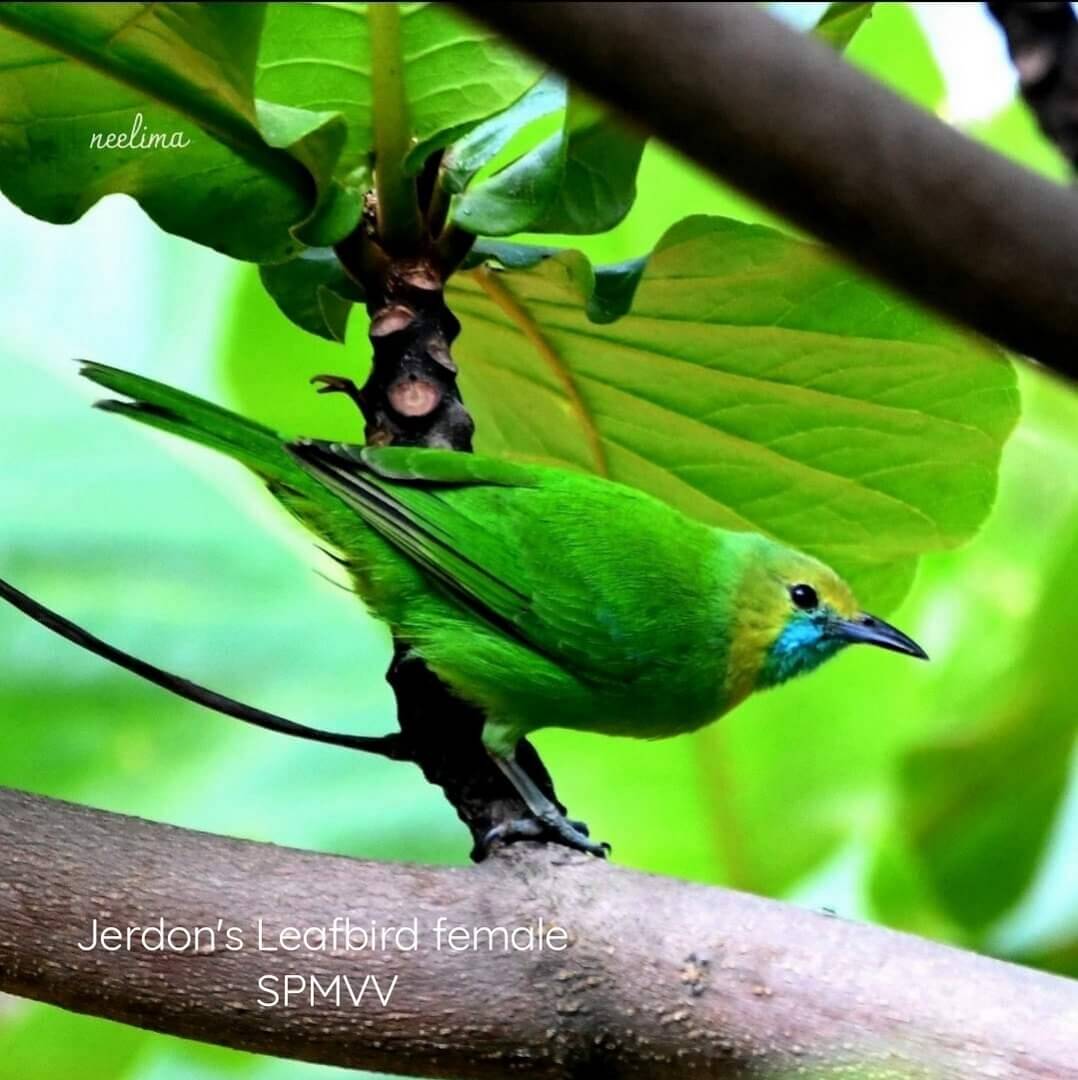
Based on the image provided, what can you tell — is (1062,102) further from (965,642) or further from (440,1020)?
(965,642)

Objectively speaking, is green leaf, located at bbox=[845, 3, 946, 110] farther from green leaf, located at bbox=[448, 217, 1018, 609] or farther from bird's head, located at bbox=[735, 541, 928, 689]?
bird's head, located at bbox=[735, 541, 928, 689]

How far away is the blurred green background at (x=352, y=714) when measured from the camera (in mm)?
2539

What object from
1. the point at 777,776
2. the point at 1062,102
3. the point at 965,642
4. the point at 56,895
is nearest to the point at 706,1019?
the point at 56,895

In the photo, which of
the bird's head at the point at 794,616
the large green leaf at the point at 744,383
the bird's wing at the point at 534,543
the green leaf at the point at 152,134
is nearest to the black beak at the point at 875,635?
the bird's head at the point at 794,616

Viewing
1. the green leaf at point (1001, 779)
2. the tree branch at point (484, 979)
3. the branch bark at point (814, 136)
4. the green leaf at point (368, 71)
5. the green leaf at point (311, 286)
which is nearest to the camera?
the branch bark at point (814, 136)

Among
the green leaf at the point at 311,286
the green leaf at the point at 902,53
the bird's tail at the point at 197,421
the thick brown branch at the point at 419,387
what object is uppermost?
the green leaf at the point at 902,53

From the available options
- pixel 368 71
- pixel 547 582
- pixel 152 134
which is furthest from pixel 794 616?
pixel 152 134

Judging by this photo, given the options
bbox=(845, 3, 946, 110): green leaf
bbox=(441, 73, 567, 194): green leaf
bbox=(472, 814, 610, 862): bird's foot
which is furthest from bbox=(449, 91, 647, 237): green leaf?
bbox=(845, 3, 946, 110): green leaf

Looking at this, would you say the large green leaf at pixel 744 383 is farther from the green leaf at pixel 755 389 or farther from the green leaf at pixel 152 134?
the green leaf at pixel 152 134

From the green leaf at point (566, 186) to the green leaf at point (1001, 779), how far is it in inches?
51.4

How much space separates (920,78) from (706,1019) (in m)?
1.62

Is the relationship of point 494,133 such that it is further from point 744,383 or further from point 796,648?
point 796,648

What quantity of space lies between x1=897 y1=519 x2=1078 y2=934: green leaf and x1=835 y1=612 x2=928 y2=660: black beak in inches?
12.8

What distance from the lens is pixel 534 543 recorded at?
6.82ft
